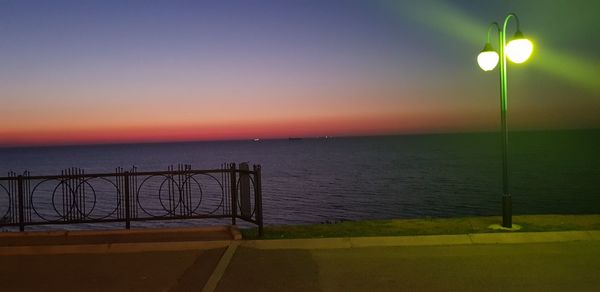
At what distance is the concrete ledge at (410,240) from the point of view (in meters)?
7.86

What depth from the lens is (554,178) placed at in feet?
141

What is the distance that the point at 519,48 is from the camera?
8.59 metres

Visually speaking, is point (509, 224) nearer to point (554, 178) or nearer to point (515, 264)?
point (515, 264)

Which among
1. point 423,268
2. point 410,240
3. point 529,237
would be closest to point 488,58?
point 529,237

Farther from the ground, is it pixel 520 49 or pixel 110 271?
pixel 520 49

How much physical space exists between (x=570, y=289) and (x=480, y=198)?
28367mm

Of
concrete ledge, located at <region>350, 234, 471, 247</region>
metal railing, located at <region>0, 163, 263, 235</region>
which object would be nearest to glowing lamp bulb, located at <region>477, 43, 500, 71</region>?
concrete ledge, located at <region>350, 234, 471, 247</region>

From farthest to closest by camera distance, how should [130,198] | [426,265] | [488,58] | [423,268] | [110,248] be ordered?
1. [130,198]
2. [488,58]
3. [110,248]
4. [426,265]
5. [423,268]

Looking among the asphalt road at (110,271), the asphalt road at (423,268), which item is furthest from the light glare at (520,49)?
the asphalt road at (110,271)

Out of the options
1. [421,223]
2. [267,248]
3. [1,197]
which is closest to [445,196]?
[421,223]

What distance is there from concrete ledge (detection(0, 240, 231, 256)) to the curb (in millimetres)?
758

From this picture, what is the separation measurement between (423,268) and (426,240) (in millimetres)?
1491

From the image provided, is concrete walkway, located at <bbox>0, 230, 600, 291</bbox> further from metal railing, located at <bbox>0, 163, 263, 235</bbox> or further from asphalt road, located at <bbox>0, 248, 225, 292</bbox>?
metal railing, located at <bbox>0, 163, 263, 235</bbox>

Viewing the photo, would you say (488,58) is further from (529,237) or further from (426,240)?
(426,240)
